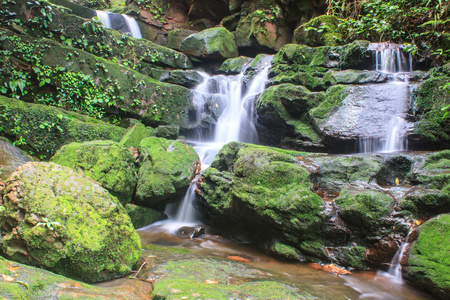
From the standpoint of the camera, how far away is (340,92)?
21.2 feet

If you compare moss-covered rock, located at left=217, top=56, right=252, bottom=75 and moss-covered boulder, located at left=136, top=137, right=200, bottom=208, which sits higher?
moss-covered rock, located at left=217, top=56, right=252, bottom=75

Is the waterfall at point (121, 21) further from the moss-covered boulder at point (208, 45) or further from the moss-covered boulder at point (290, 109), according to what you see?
the moss-covered boulder at point (290, 109)

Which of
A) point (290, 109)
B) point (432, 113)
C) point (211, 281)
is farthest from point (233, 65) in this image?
point (211, 281)

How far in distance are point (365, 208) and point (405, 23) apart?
7306mm

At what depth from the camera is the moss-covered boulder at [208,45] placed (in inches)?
456

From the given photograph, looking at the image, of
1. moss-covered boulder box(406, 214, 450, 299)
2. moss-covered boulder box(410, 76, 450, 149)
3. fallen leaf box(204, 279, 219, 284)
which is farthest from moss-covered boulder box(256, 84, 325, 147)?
fallen leaf box(204, 279, 219, 284)

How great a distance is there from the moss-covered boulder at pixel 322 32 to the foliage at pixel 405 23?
370mm

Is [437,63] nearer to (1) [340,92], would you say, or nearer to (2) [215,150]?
(1) [340,92]

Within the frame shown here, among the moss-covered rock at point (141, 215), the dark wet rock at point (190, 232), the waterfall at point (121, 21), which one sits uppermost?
the waterfall at point (121, 21)

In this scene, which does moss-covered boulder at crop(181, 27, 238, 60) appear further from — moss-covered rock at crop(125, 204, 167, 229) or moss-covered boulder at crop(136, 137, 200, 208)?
moss-covered rock at crop(125, 204, 167, 229)

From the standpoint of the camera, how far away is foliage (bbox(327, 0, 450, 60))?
23.4ft

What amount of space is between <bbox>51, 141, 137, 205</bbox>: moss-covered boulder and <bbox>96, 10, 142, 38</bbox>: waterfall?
9235mm

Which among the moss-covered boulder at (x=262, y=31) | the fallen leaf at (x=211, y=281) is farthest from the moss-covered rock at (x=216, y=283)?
the moss-covered boulder at (x=262, y=31)

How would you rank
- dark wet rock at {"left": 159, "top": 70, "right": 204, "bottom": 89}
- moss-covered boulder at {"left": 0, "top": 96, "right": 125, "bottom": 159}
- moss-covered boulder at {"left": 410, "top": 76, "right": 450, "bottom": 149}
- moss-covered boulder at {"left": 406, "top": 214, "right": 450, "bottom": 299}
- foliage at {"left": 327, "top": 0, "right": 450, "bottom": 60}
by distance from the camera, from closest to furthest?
moss-covered boulder at {"left": 406, "top": 214, "right": 450, "bottom": 299} → moss-covered boulder at {"left": 410, "top": 76, "right": 450, "bottom": 149} → moss-covered boulder at {"left": 0, "top": 96, "right": 125, "bottom": 159} → foliage at {"left": 327, "top": 0, "right": 450, "bottom": 60} → dark wet rock at {"left": 159, "top": 70, "right": 204, "bottom": 89}
